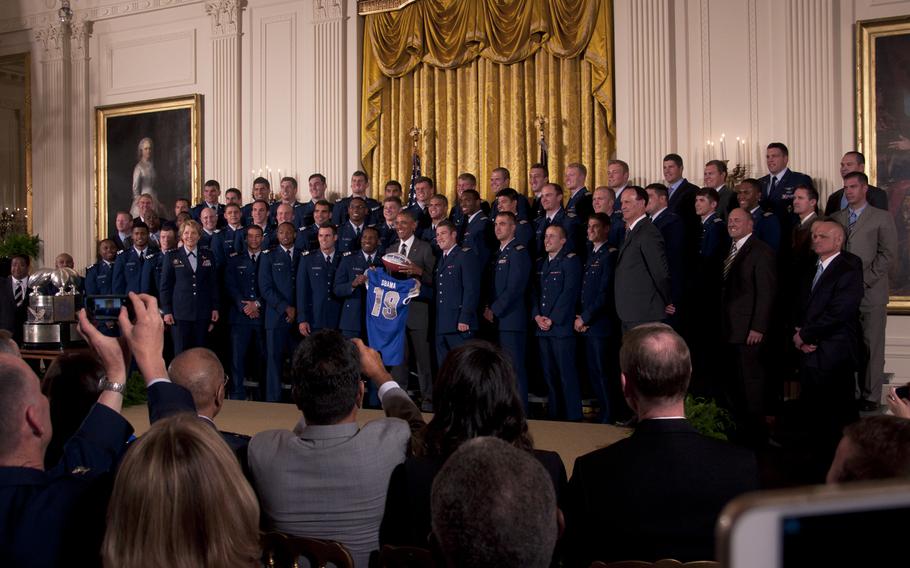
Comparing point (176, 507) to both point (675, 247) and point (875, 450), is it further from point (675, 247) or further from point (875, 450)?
point (675, 247)

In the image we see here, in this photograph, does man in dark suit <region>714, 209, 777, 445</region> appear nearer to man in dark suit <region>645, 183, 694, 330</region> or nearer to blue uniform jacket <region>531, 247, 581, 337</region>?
man in dark suit <region>645, 183, 694, 330</region>

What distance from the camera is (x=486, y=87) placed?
33.2ft

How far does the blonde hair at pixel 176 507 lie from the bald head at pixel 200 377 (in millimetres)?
1274

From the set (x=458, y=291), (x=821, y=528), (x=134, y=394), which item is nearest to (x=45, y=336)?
(x=134, y=394)

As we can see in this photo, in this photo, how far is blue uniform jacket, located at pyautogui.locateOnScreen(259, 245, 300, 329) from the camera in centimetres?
873

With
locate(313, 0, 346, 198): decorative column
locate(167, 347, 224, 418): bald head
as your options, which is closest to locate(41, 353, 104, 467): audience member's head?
locate(167, 347, 224, 418): bald head

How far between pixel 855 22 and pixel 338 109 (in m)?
5.81

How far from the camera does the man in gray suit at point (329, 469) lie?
2205mm

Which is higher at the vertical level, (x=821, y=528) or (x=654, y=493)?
(x=821, y=528)

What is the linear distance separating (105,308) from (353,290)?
3.84 m

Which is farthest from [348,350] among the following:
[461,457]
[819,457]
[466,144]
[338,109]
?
[338,109]

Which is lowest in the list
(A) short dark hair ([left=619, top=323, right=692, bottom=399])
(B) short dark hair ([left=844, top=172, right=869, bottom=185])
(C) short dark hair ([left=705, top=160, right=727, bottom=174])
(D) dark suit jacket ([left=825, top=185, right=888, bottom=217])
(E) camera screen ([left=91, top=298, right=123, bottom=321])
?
(A) short dark hair ([left=619, top=323, right=692, bottom=399])

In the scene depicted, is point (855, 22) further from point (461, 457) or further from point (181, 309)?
point (461, 457)

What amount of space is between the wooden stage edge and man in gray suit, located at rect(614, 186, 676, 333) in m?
1.38
